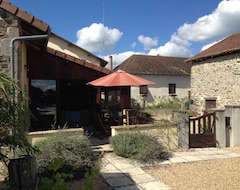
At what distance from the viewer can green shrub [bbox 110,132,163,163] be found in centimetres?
690

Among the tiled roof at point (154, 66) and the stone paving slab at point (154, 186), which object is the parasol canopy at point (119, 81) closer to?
the stone paving slab at point (154, 186)

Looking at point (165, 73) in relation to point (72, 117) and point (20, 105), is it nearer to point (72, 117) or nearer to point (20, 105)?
point (72, 117)

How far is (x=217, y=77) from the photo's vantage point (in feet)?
61.6

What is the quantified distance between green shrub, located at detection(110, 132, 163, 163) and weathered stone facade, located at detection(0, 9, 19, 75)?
377 cm

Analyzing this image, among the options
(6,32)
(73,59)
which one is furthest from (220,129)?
(6,32)

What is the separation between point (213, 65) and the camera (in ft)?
63.0

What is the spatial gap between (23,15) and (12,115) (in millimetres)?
4845

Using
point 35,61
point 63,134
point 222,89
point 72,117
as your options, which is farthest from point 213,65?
point 63,134

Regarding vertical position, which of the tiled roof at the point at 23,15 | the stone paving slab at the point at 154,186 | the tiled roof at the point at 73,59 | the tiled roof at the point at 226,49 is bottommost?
the stone paving slab at the point at 154,186

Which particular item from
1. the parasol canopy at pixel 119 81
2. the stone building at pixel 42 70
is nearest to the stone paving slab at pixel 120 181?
the stone building at pixel 42 70

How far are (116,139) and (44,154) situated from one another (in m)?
2.39

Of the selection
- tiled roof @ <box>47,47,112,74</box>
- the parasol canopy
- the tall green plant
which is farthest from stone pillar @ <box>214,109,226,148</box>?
the tall green plant

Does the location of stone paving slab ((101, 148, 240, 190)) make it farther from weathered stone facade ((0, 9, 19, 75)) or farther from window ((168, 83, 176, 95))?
window ((168, 83, 176, 95))

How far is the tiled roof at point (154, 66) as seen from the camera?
87.7ft
